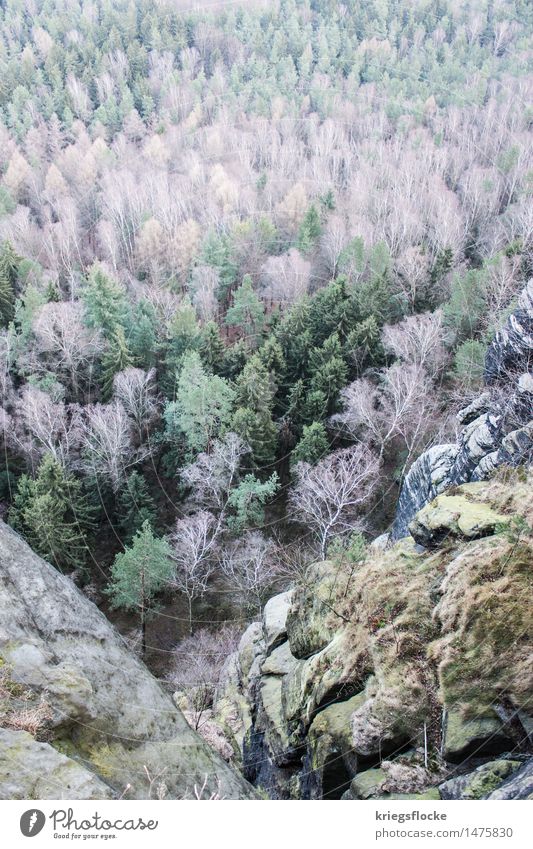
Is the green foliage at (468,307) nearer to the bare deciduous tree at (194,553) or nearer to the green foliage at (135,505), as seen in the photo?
the bare deciduous tree at (194,553)

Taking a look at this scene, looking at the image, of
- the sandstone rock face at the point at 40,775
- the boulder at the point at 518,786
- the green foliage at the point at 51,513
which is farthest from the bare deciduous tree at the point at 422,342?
the sandstone rock face at the point at 40,775

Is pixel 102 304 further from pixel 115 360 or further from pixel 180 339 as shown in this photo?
pixel 180 339

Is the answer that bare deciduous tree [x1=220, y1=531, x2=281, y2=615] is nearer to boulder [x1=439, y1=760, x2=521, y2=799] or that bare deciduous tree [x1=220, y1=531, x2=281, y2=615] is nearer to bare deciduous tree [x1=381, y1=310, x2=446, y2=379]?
bare deciduous tree [x1=381, y1=310, x2=446, y2=379]

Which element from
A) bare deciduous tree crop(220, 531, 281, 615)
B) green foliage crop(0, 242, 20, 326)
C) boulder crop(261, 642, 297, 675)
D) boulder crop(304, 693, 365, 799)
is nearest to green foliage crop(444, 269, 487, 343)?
bare deciduous tree crop(220, 531, 281, 615)

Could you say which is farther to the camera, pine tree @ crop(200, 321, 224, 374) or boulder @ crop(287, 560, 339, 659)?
pine tree @ crop(200, 321, 224, 374)

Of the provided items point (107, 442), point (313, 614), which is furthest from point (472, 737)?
point (107, 442)

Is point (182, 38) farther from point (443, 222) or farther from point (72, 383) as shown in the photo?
point (72, 383)
